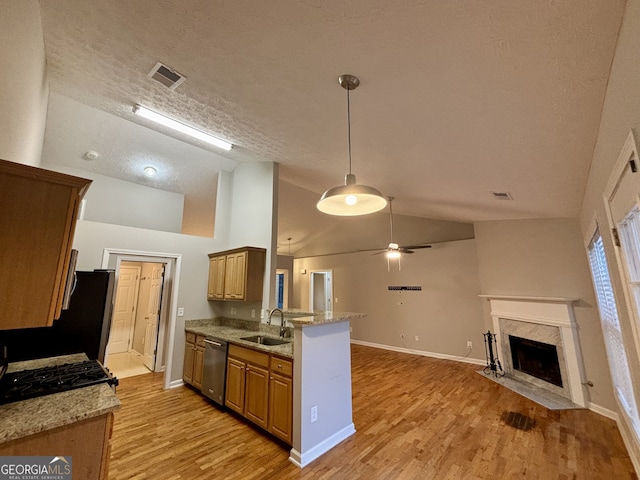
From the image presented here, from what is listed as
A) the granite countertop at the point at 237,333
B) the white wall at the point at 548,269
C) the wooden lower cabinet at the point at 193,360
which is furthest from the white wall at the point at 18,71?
the white wall at the point at 548,269

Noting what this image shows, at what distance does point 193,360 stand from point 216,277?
1.28 meters

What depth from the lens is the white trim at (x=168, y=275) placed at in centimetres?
378

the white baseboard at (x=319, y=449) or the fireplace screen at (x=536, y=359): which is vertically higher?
the fireplace screen at (x=536, y=359)

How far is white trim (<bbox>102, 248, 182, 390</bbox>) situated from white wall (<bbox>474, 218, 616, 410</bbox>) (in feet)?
18.1

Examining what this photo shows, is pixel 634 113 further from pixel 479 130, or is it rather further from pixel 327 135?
pixel 327 135

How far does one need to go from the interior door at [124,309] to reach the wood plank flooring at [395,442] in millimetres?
2425

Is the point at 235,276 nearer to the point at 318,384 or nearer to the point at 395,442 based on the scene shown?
the point at 318,384

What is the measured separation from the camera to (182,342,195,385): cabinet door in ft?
13.1

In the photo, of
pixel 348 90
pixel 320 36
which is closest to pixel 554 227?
pixel 348 90

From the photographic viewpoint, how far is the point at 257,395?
285 centimetres

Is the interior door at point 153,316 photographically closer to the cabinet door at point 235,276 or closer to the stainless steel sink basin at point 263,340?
the cabinet door at point 235,276

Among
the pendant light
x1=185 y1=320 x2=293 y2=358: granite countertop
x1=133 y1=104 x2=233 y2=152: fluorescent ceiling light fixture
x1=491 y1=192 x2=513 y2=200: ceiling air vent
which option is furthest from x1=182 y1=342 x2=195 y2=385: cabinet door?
x1=491 y1=192 x2=513 y2=200: ceiling air vent

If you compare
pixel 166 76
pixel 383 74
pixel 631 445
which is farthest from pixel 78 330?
pixel 631 445

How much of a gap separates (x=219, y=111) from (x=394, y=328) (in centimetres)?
600
